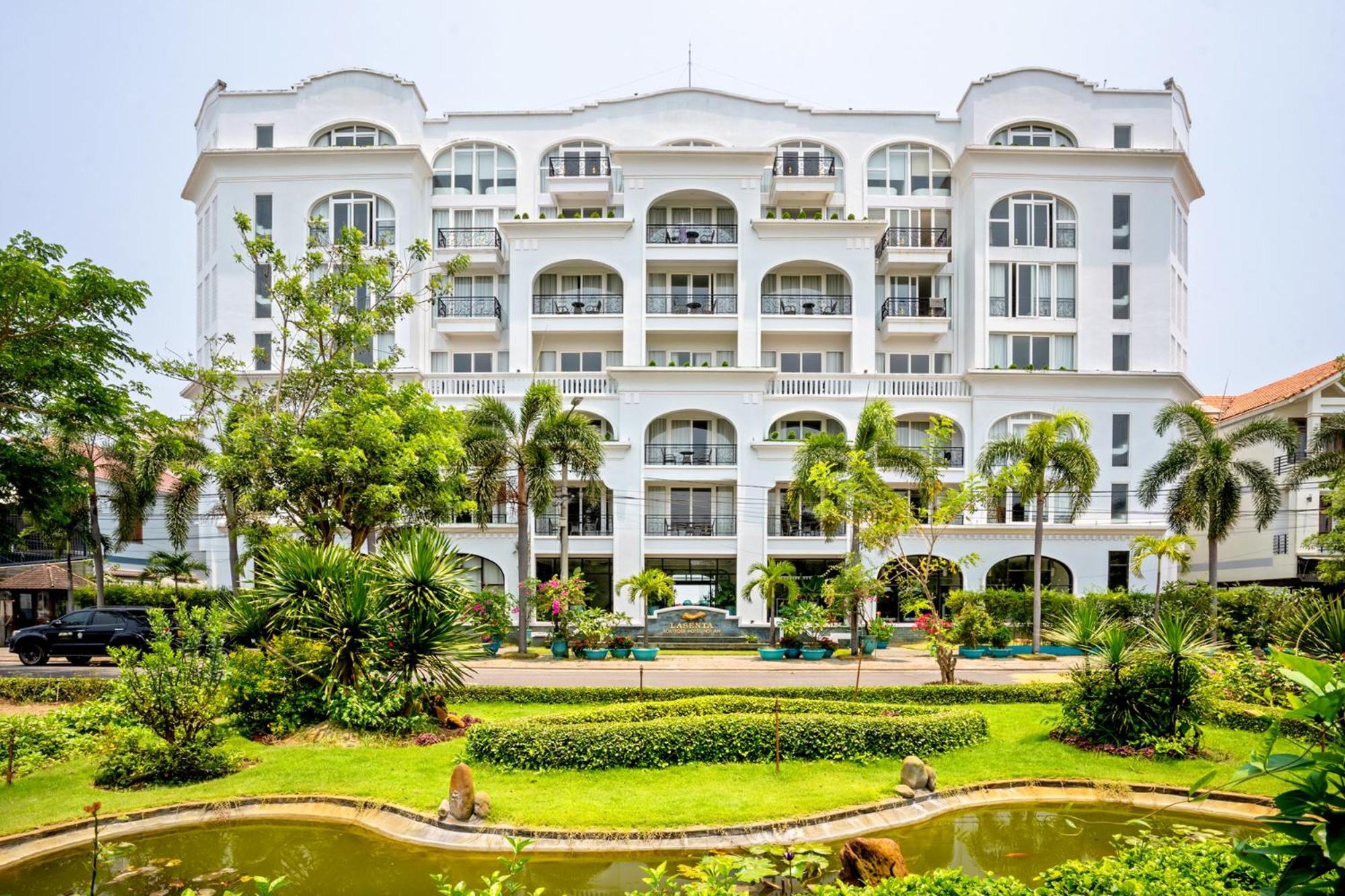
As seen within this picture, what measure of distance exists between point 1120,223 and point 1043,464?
1629 cm

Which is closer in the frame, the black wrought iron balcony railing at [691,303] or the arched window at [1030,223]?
the arched window at [1030,223]

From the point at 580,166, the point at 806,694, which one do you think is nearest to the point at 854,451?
the point at 806,694

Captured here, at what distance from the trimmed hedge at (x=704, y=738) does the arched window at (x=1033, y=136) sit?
3215cm

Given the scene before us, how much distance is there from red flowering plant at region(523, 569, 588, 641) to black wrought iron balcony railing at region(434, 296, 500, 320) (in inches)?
604

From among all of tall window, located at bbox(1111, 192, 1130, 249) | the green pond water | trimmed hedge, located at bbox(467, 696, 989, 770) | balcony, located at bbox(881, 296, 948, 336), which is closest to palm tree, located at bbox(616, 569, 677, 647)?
trimmed hedge, located at bbox(467, 696, 989, 770)

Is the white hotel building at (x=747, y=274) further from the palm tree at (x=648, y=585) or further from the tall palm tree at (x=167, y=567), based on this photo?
the palm tree at (x=648, y=585)

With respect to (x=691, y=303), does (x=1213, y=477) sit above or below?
below

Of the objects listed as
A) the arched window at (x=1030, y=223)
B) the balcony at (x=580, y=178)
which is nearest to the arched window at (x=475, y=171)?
the balcony at (x=580, y=178)

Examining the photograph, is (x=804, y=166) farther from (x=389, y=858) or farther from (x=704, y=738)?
(x=389, y=858)

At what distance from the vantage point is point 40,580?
32.8 m

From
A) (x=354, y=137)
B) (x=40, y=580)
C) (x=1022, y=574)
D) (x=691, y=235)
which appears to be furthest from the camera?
(x=354, y=137)

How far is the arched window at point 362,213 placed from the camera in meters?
38.2

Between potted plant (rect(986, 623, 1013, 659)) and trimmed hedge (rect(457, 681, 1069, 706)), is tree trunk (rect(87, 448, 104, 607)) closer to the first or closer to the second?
trimmed hedge (rect(457, 681, 1069, 706))

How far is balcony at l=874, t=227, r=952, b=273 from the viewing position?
38906 mm
